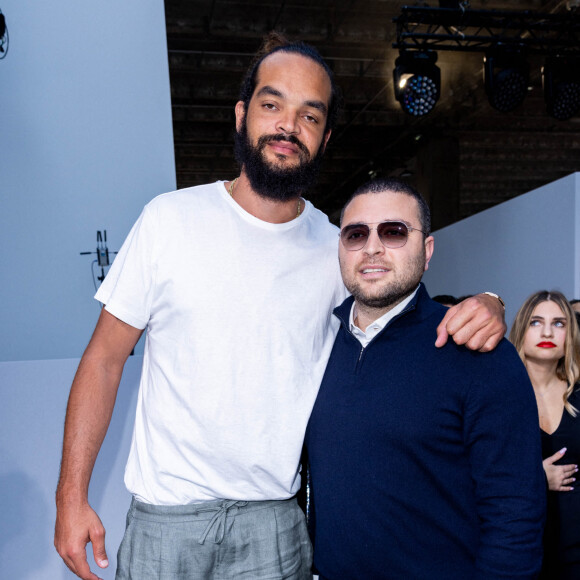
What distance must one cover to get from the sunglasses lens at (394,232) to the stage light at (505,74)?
4.64 m

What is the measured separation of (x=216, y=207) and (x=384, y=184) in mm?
434

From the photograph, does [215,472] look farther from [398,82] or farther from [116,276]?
[398,82]

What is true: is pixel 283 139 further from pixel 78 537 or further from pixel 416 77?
pixel 416 77

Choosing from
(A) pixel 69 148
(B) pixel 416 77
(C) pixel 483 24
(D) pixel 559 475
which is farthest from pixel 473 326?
(C) pixel 483 24

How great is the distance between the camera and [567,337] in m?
2.69

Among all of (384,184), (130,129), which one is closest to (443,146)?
(130,129)

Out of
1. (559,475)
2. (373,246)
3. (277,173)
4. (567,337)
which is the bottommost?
(559,475)

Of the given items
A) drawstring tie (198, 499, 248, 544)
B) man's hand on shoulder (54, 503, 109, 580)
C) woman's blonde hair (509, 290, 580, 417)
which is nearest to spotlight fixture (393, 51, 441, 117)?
woman's blonde hair (509, 290, 580, 417)

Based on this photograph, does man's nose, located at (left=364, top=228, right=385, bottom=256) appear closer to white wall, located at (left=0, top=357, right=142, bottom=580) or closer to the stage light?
white wall, located at (left=0, top=357, right=142, bottom=580)

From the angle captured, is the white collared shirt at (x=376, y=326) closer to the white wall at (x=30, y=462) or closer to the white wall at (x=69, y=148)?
the white wall at (x=30, y=462)

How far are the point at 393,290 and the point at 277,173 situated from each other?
406mm

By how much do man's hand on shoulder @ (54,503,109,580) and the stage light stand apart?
17.6 feet

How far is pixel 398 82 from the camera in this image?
5586 millimetres

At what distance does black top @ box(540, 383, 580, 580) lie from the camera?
2.15 meters
